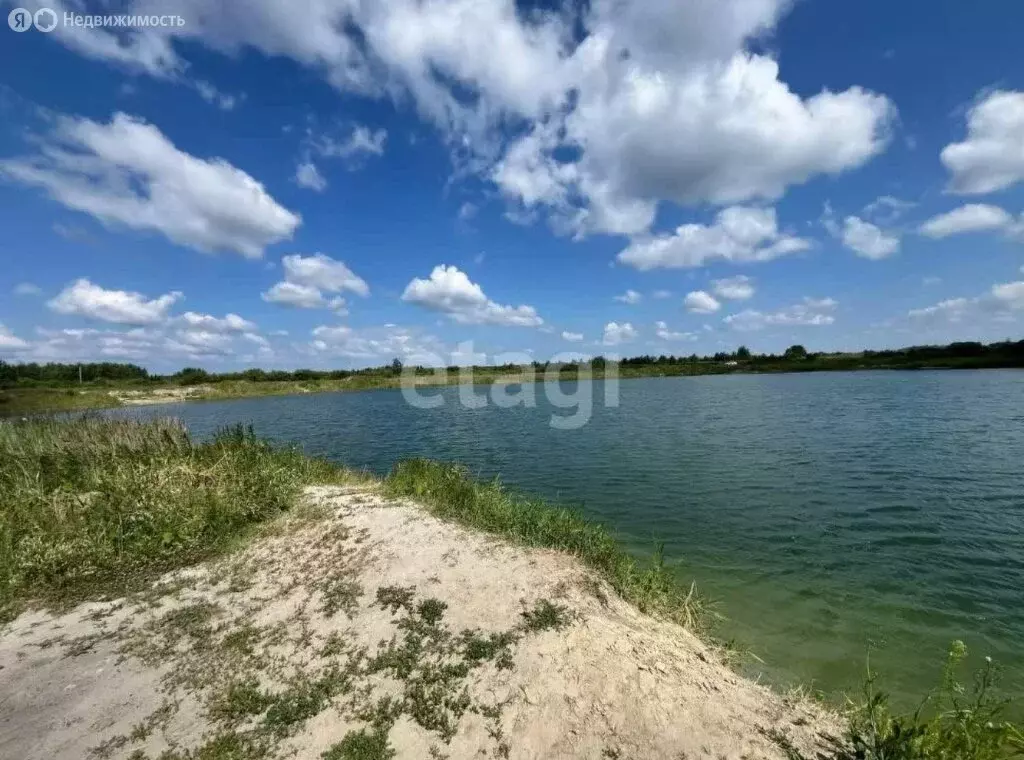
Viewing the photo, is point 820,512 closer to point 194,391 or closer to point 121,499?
point 121,499

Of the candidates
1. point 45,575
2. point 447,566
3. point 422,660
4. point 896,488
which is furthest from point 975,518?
point 45,575

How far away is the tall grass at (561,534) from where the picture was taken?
28.2ft

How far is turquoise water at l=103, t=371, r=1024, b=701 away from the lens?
332 inches

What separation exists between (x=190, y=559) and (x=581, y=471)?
572 inches

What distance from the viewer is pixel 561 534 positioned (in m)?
10.4

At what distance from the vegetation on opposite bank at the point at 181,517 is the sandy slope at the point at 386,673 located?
0.89 m

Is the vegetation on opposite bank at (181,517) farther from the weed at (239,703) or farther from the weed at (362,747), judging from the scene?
the weed at (239,703)

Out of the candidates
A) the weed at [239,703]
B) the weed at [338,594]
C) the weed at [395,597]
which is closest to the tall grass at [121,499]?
the weed at [338,594]

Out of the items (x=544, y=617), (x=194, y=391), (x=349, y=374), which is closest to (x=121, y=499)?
(x=544, y=617)

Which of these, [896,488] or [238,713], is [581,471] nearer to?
[896,488]

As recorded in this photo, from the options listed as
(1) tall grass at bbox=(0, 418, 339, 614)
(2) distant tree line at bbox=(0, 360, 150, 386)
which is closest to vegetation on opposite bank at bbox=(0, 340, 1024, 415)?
(2) distant tree line at bbox=(0, 360, 150, 386)

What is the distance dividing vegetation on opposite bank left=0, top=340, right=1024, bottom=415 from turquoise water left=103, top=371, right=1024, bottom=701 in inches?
2554

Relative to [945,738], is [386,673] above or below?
below

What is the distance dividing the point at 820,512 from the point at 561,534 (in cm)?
896
